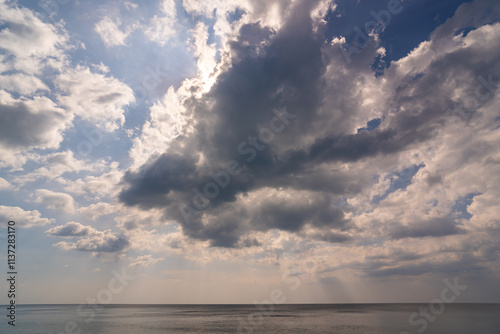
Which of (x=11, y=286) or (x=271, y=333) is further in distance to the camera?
(x=271, y=333)

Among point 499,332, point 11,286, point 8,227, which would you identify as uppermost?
point 8,227

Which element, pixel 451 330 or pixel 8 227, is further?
pixel 451 330

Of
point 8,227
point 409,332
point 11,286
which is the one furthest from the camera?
point 409,332

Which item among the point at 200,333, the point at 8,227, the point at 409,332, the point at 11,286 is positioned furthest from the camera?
the point at 200,333

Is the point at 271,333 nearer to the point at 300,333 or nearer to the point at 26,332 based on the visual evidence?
the point at 300,333

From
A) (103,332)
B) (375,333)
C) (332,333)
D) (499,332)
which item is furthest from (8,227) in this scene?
(499,332)

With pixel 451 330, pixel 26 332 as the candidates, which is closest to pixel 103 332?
pixel 26 332

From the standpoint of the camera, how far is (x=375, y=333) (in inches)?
2586

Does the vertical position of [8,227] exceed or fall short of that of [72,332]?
it exceeds it

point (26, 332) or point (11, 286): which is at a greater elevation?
point (11, 286)

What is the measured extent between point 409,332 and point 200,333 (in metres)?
51.2

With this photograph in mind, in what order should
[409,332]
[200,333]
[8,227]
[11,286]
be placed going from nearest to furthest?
1. [8,227]
2. [11,286]
3. [409,332]
4. [200,333]

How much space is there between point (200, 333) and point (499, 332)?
73.1 meters

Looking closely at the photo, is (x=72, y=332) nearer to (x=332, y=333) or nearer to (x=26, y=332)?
(x=26, y=332)
